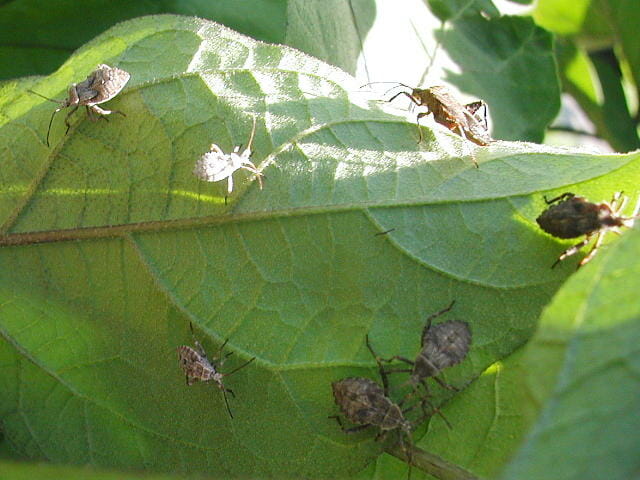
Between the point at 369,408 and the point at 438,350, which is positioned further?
the point at 369,408

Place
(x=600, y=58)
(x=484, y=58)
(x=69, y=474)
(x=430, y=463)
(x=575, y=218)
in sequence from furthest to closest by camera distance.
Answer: (x=600, y=58)
(x=484, y=58)
(x=430, y=463)
(x=575, y=218)
(x=69, y=474)

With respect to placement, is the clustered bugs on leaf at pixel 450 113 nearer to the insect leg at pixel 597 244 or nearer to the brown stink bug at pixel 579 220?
the brown stink bug at pixel 579 220

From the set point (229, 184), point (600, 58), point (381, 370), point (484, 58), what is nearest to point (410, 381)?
point (381, 370)

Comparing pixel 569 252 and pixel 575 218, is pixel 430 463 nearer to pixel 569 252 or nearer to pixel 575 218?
pixel 569 252

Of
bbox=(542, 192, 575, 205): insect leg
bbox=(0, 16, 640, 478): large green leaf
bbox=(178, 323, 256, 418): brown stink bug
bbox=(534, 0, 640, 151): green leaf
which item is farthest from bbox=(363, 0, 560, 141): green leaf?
bbox=(178, 323, 256, 418): brown stink bug

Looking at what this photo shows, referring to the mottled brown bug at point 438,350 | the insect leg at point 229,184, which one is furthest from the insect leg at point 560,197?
the insect leg at point 229,184

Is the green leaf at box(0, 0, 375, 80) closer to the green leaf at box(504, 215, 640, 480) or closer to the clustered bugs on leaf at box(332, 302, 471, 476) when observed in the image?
the clustered bugs on leaf at box(332, 302, 471, 476)
